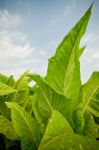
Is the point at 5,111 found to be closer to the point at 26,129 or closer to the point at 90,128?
the point at 26,129

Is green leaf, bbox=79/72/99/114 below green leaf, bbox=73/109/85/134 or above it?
above

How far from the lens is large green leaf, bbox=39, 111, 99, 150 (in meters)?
0.97

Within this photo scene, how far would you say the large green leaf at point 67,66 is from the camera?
43.2 inches

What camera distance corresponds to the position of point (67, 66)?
115 cm

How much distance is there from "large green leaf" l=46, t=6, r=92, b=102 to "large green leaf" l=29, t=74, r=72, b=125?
61 millimetres

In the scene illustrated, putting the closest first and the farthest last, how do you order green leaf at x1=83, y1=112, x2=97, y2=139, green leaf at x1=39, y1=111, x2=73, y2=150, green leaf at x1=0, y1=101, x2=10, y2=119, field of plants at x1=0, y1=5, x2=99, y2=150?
1. green leaf at x1=39, y1=111, x2=73, y2=150
2. field of plants at x1=0, y1=5, x2=99, y2=150
3. green leaf at x1=83, y1=112, x2=97, y2=139
4. green leaf at x1=0, y1=101, x2=10, y2=119

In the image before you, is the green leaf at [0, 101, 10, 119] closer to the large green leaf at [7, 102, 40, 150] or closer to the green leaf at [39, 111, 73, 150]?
the large green leaf at [7, 102, 40, 150]

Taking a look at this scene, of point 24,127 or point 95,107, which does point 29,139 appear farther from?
point 95,107

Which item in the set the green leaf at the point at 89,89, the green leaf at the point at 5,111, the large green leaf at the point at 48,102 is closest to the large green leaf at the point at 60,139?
the large green leaf at the point at 48,102

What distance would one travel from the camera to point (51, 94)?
3.66 ft

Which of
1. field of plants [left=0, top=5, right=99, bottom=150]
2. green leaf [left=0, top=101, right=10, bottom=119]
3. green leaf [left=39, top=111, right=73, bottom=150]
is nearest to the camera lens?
green leaf [left=39, top=111, right=73, bottom=150]

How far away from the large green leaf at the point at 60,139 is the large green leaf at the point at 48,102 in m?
0.12

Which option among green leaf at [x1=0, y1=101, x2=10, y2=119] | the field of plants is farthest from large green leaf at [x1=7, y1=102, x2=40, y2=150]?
green leaf at [x1=0, y1=101, x2=10, y2=119]

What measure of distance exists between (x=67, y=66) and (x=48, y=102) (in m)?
0.20
